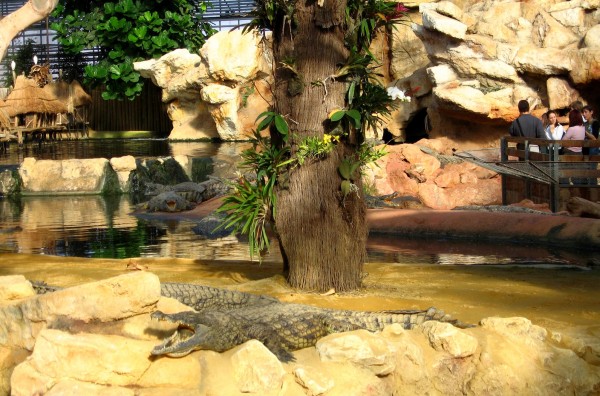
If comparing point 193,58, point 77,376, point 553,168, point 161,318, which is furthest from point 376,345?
point 193,58

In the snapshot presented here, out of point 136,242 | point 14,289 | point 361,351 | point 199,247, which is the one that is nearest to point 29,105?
point 136,242

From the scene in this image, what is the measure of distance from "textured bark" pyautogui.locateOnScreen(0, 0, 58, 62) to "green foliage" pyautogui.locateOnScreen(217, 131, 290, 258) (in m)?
1.94

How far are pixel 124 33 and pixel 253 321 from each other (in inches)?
957

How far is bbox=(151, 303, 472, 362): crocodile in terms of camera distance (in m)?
3.75

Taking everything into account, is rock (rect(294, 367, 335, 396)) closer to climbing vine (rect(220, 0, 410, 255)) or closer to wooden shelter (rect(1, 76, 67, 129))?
climbing vine (rect(220, 0, 410, 255))

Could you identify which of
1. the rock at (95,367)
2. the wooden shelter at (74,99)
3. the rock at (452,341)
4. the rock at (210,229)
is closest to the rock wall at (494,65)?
the rock at (210,229)

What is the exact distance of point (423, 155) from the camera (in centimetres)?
1536

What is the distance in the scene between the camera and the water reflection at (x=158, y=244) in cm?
793

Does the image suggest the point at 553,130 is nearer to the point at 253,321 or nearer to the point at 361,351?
the point at 253,321

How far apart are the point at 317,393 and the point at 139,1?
25601 mm

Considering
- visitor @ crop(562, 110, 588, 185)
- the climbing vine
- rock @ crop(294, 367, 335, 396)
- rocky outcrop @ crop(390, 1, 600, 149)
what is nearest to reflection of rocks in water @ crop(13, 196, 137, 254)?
the climbing vine

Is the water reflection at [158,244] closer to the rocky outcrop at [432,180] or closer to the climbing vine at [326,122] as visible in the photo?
the climbing vine at [326,122]

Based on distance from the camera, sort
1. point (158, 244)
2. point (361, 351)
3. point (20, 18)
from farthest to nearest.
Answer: point (158, 244)
point (20, 18)
point (361, 351)

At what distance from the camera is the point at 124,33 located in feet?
89.7
